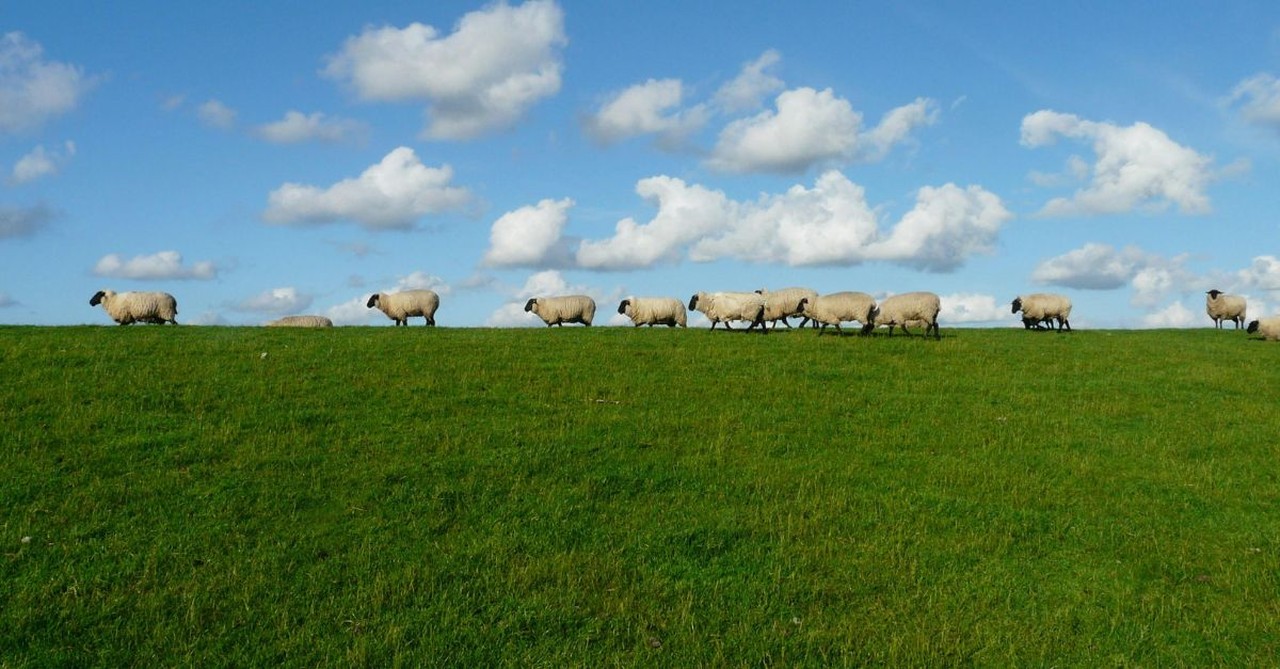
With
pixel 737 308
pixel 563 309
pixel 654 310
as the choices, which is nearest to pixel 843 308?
pixel 737 308

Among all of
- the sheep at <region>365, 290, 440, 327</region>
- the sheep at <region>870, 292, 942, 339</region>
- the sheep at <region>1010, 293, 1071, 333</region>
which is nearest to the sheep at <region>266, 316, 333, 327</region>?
the sheep at <region>365, 290, 440, 327</region>

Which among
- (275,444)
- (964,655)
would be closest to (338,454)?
(275,444)

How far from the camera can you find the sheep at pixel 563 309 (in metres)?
41.5

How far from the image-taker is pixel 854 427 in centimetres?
1897

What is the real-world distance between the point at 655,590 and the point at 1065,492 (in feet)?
28.3

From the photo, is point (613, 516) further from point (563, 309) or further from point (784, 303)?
point (563, 309)

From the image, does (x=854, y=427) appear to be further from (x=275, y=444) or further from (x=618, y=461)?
(x=275, y=444)

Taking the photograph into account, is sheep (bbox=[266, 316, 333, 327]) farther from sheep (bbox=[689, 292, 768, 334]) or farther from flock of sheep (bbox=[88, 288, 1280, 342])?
sheep (bbox=[689, 292, 768, 334])

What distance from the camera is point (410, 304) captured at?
43.2m

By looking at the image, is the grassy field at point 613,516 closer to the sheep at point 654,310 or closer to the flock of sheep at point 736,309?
the flock of sheep at point 736,309

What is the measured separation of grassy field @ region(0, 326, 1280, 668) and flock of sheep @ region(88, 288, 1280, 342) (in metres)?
9.34

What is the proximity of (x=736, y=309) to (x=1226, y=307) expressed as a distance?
107 ft

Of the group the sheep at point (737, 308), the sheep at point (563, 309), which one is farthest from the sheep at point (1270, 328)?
the sheep at point (563, 309)

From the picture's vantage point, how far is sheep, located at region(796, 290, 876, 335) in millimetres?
33000
